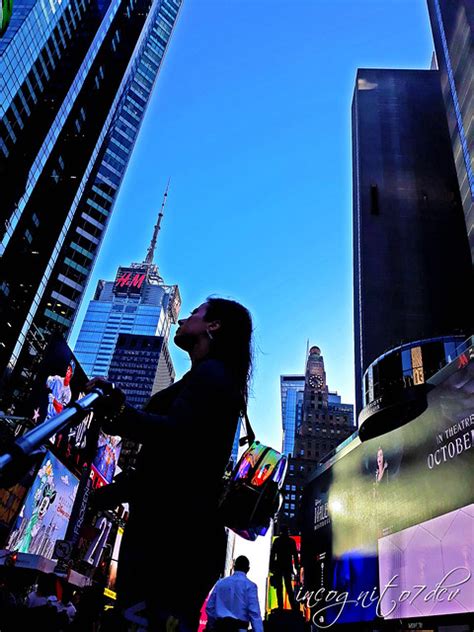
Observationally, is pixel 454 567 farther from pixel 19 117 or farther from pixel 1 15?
pixel 19 117

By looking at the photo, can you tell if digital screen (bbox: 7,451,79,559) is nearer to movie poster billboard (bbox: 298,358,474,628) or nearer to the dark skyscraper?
movie poster billboard (bbox: 298,358,474,628)

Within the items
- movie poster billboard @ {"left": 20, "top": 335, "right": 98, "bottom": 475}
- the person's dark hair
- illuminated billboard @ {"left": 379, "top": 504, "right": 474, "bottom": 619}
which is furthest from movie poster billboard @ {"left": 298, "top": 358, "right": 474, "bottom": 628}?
movie poster billboard @ {"left": 20, "top": 335, "right": 98, "bottom": 475}

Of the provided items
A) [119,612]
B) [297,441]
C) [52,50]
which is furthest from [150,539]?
[297,441]

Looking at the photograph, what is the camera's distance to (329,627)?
2400cm

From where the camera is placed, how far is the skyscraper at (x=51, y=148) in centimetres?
4662

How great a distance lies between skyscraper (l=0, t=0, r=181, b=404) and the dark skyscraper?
126 ft

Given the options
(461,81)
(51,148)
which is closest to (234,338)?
(461,81)

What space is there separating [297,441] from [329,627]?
86.8 metres

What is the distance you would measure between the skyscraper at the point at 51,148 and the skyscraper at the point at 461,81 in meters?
41.3

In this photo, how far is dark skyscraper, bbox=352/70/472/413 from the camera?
53.6m

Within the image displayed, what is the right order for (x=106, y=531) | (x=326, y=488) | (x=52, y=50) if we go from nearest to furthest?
(x=326, y=488), (x=106, y=531), (x=52, y=50)

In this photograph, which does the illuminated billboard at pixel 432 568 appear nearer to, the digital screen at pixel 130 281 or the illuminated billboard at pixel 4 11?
the illuminated billboard at pixel 4 11

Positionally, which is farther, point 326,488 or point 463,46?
point 463,46

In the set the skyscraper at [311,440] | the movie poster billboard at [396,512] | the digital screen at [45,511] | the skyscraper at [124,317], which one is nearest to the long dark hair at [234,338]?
the movie poster billboard at [396,512]
